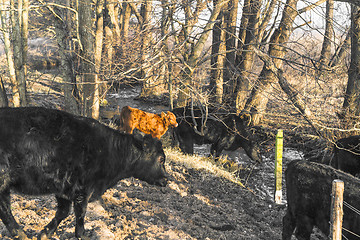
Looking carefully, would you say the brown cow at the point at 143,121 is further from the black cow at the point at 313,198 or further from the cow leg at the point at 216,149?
the black cow at the point at 313,198

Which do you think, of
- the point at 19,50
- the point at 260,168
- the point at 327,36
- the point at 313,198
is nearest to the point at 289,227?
the point at 313,198

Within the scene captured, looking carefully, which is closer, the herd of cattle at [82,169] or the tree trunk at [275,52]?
the herd of cattle at [82,169]

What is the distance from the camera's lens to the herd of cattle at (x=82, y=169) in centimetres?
395

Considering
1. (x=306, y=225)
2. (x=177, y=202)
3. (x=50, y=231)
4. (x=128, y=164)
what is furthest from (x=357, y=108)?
(x=50, y=231)

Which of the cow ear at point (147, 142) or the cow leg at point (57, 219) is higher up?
the cow ear at point (147, 142)

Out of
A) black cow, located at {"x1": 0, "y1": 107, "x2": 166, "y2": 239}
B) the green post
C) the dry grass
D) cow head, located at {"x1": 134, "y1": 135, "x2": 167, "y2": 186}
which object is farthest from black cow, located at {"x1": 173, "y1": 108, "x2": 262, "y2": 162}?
black cow, located at {"x1": 0, "y1": 107, "x2": 166, "y2": 239}

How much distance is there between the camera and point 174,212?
218 inches

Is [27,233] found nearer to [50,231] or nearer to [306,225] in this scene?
[50,231]

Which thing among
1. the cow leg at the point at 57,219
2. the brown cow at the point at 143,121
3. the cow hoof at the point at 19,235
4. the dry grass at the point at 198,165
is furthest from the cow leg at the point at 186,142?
the cow hoof at the point at 19,235

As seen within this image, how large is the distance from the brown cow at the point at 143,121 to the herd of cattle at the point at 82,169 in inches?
106

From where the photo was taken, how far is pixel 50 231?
4098mm

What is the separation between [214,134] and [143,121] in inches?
114

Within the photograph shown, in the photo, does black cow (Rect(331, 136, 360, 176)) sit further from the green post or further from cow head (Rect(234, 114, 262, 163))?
cow head (Rect(234, 114, 262, 163))

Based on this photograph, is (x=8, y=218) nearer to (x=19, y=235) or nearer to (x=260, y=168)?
(x=19, y=235)
